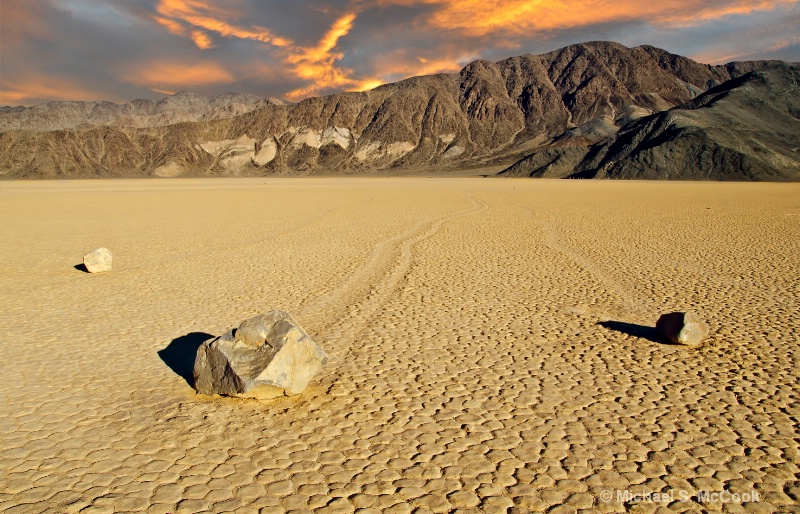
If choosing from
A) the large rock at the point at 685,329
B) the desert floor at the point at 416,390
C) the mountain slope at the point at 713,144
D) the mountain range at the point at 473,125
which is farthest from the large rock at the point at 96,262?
the mountain range at the point at 473,125

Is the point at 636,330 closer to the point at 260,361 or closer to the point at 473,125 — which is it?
the point at 260,361

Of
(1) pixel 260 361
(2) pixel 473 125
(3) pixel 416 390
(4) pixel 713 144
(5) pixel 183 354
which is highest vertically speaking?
(2) pixel 473 125

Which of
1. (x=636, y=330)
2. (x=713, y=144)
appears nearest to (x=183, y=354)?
(x=636, y=330)

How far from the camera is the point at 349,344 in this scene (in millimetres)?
6543

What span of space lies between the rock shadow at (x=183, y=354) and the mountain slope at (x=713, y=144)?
77480mm

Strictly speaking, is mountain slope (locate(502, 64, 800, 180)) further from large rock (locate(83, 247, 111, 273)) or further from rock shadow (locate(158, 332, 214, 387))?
rock shadow (locate(158, 332, 214, 387))

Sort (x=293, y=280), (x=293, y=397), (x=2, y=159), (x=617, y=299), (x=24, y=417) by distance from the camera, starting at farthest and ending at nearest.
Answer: (x=2, y=159) < (x=293, y=280) < (x=617, y=299) < (x=293, y=397) < (x=24, y=417)

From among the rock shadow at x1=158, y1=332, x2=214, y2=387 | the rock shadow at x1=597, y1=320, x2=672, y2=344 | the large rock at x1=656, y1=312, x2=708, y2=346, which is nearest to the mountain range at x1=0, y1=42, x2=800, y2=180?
the rock shadow at x1=597, y1=320, x2=672, y2=344

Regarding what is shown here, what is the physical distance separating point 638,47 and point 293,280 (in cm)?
18183

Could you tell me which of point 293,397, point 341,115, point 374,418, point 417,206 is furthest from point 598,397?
point 341,115

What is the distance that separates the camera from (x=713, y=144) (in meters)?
74.9

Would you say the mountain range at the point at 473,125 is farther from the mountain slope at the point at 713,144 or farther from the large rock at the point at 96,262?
the large rock at the point at 96,262

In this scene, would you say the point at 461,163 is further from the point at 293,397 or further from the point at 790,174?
the point at 293,397

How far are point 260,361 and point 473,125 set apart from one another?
139287 millimetres
